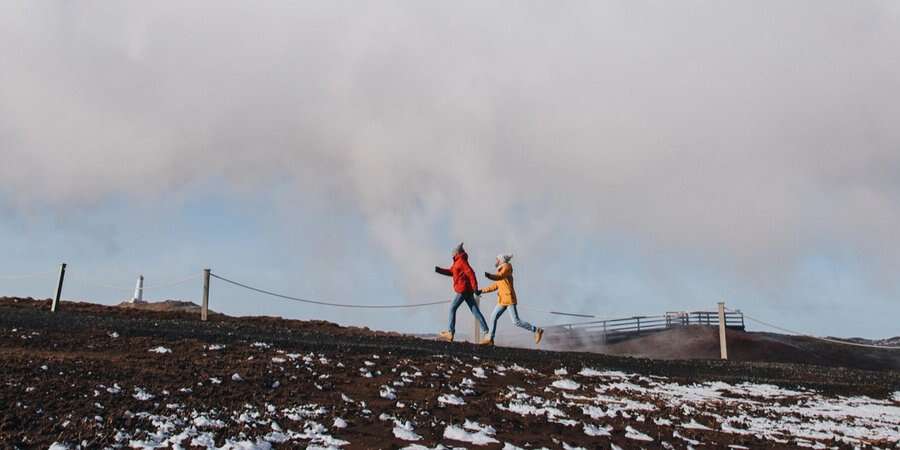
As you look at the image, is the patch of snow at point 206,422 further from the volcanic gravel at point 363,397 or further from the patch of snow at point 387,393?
the patch of snow at point 387,393

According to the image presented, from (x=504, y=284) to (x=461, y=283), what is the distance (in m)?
1.05

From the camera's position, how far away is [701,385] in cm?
1438

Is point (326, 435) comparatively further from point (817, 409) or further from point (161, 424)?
point (817, 409)

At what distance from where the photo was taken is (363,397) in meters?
9.98

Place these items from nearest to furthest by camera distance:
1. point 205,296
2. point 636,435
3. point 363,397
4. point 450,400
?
point 636,435 → point 363,397 → point 450,400 → point 205,296

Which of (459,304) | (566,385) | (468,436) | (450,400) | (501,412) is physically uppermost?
(459,304)

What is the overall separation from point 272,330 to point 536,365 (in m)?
5.83

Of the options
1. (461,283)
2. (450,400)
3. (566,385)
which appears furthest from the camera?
(461,283)

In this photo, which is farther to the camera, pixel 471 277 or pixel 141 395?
pixel 471 277

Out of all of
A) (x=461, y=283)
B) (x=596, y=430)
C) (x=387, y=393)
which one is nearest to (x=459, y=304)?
(x=461, y=283)

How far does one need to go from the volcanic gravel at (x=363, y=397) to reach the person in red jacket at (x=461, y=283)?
105 inches

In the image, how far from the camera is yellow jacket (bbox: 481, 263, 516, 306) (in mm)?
18844

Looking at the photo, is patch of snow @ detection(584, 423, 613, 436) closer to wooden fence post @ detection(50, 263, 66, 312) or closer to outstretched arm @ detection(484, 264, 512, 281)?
outstretched arm @ detection(484, 264, 512, 281)

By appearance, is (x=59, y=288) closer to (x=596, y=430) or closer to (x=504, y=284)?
(x=504, y=284)
